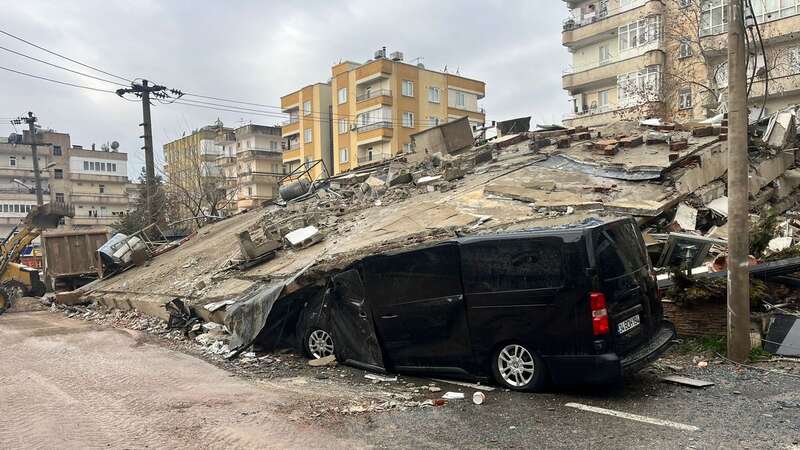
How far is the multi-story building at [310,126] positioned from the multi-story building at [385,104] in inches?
90.8

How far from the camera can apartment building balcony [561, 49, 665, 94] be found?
3238 cm

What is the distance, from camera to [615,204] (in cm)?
1009

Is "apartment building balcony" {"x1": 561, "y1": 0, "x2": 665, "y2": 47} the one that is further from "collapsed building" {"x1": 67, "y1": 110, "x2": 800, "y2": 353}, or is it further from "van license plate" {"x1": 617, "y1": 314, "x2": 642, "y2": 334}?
"van license plate" {"x1": 617, "y1": 314, "x2": 642, "y2": 334}

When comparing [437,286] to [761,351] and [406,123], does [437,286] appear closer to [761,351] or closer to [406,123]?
[761,351]

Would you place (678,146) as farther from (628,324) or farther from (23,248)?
(23,248)

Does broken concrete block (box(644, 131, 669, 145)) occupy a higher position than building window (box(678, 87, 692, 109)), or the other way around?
building window (box(678, 87, 692, 109))

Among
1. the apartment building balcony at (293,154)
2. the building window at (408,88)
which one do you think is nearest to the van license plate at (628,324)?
the building window at (408,88)

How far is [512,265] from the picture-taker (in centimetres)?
575

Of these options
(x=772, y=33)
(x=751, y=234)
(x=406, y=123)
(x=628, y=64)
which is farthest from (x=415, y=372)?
(x=406, y=123)

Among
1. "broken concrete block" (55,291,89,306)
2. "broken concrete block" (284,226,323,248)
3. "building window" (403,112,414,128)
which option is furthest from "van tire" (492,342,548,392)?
"building window" (403,112,414,128)

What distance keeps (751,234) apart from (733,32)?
313 cm

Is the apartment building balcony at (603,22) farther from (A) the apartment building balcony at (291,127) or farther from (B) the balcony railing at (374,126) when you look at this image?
(A) the apartment building balcony at (291,127)

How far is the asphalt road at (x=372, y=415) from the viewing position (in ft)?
15.1

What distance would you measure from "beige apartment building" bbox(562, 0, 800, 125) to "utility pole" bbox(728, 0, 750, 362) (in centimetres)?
1467
